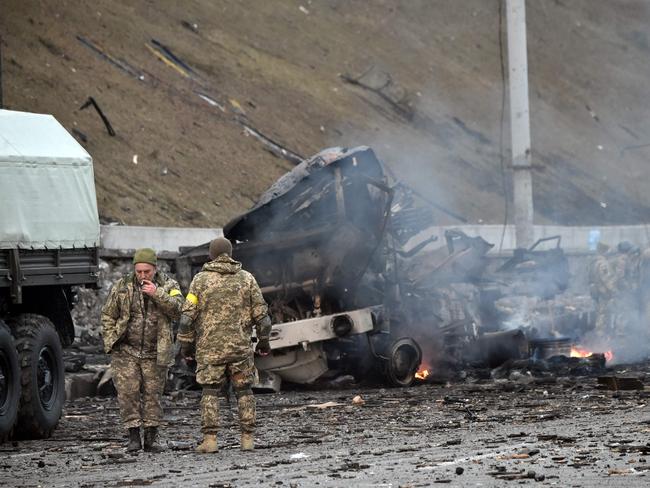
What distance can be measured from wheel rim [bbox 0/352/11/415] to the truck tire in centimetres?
33

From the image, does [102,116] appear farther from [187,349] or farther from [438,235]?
[187,349]

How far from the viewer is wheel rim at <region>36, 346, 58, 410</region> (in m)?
14.7

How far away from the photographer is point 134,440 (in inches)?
498

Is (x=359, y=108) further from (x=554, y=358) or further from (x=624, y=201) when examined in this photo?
(x=554, y=358)

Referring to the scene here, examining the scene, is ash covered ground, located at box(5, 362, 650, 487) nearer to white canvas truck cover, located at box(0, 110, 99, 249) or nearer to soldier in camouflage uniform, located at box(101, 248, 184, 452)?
soldier in camouflage uniform, located at box(101, 248, 184, 452)

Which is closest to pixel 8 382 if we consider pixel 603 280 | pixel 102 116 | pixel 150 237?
pixel 603 280

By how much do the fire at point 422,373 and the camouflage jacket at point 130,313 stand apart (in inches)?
320

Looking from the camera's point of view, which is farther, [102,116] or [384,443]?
[102,116]

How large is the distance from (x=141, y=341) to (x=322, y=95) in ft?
143

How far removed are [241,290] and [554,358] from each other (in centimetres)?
1019

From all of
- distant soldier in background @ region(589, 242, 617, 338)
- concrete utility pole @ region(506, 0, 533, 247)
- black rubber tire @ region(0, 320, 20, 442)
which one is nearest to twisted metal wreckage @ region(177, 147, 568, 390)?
black rubber tire @ region(0, 320, 20, 442)

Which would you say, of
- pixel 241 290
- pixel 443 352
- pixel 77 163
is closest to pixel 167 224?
pixel 443 352

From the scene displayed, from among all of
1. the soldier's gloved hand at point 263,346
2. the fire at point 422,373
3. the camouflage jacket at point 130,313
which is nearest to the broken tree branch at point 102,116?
the fire at point 422,373

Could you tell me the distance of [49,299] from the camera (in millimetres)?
15602
